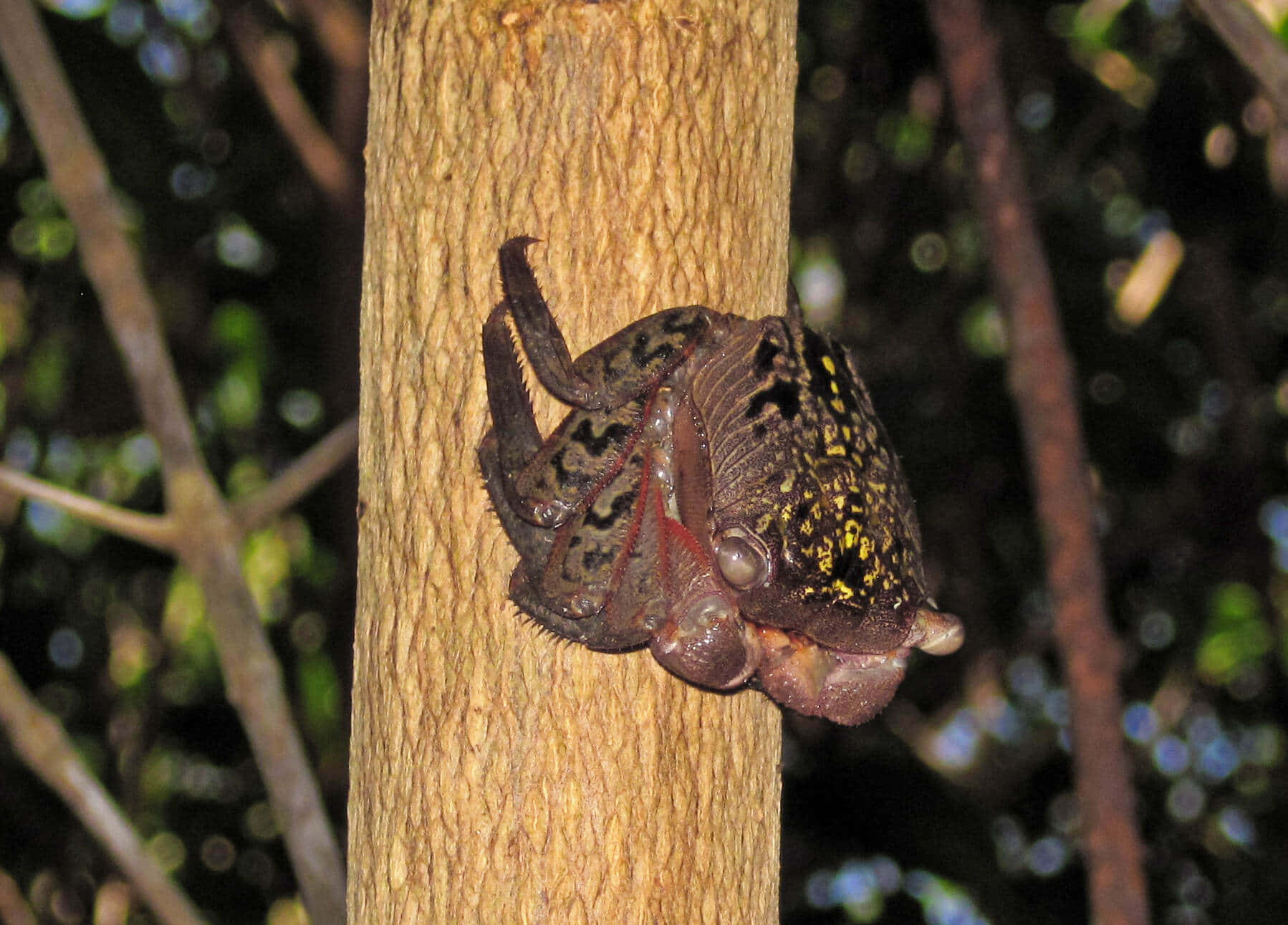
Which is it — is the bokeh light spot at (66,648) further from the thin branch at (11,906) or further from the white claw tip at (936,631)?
the white claw tip at (936,631)

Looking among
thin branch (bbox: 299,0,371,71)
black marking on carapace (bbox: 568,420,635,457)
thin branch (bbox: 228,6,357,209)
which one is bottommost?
black marking on carapace (bbox: 568,420,635,457)

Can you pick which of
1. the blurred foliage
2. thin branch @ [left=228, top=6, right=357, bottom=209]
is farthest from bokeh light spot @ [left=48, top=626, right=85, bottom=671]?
thin branch @ [left=228, top=6, right=357, bottom=209]

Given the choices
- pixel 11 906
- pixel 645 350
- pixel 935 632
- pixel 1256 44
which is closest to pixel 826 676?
pixel 935 632

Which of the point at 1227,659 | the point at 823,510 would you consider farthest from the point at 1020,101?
the point at 823,510

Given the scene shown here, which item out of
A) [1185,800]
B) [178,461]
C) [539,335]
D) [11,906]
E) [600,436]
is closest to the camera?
[539,335]

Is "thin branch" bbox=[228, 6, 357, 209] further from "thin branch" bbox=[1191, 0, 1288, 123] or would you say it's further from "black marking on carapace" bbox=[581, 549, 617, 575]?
"black marking on carapace" bbox=[581, 549, 617, 575]

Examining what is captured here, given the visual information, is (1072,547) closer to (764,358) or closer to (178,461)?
(764,358)
